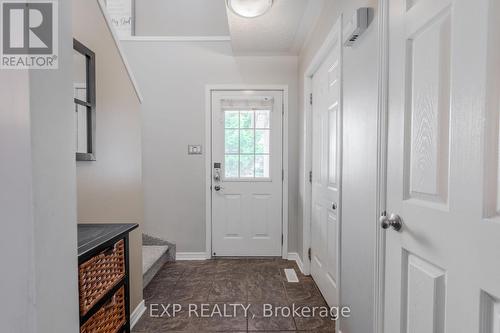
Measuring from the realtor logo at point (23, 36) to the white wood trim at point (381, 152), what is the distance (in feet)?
3.71

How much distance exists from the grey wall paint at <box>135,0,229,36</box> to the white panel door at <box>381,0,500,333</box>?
2505 millimetres

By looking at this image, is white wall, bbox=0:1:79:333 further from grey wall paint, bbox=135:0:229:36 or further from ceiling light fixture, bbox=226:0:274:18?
grey wall paint, bbox=135:0:229:36

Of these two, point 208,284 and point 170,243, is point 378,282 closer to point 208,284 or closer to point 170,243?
point 208,284

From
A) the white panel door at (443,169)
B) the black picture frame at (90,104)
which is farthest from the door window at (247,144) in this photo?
the white panel door at (443,169)

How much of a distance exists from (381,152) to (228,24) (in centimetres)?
211

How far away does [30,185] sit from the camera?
1.89ft

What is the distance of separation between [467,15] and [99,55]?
1661 mm

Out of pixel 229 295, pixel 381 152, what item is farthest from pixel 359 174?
pixel 229 295

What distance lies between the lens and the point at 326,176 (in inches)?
84.8

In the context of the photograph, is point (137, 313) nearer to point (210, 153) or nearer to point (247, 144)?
point (210, 153)

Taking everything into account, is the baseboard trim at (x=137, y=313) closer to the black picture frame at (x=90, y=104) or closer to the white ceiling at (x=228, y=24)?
the black picture frame at (x=90, y=104)

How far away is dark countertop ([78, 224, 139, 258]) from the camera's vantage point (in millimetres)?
993

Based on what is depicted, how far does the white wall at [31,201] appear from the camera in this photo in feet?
1.87

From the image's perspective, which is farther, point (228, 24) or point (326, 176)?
point (228, 24)
